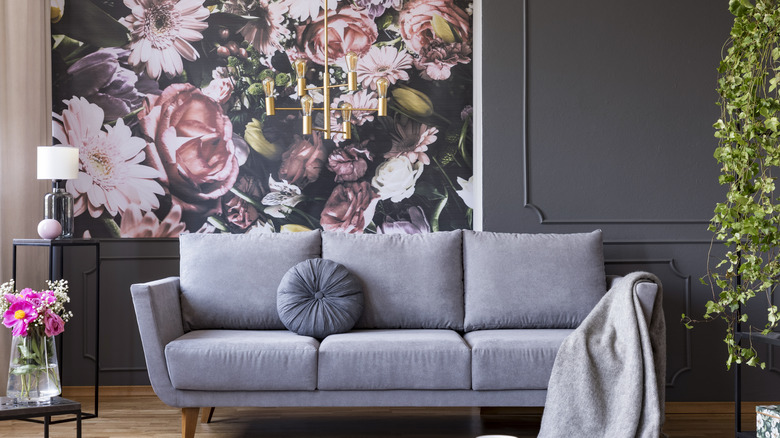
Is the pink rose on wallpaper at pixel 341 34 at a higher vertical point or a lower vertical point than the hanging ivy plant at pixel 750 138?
higher

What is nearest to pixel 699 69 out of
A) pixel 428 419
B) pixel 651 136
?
pixel 651 136

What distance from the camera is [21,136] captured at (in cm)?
366

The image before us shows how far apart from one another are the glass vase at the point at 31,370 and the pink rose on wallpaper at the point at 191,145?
5.30 ft

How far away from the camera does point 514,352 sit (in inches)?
115

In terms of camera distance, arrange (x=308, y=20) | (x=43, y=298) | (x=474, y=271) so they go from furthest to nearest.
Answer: (x=308, y=20) < (x=474, y=271) < (x=43, y=298)

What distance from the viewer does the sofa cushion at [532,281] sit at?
3318 millimetres

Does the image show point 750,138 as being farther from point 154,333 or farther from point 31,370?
point 31,370

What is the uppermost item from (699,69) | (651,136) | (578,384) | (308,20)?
(308,20)

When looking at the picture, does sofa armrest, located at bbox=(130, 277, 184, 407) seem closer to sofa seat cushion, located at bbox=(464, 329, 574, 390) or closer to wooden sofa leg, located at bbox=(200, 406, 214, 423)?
wooden sofa leg, located at bbox=(200, 406, 214, 423)

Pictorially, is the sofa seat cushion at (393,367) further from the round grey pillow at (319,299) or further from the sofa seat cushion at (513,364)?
the round grey pillow at (319,299)

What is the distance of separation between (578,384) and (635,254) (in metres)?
1.26

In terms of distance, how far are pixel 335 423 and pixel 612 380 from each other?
1.35 meters

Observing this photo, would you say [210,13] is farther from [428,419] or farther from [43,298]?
[428,419]

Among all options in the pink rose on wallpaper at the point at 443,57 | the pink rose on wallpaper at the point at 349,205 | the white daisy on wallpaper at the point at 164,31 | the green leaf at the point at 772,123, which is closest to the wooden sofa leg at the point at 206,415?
the pink rose on wallpaper at the point at 349,205
